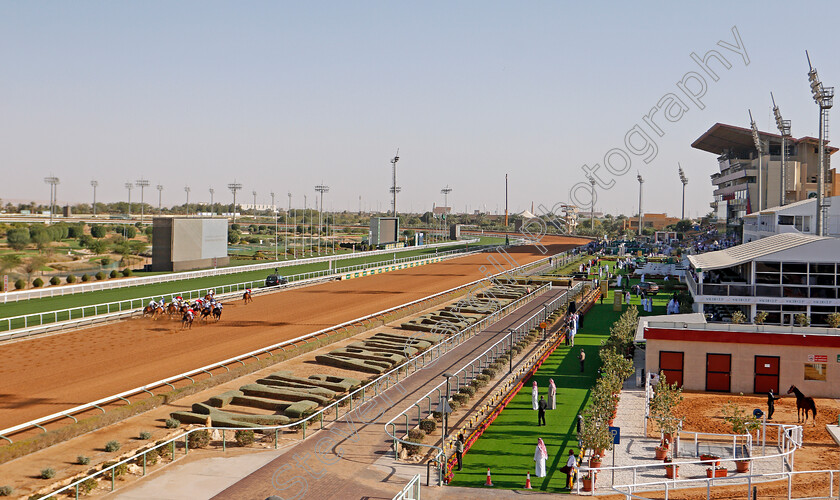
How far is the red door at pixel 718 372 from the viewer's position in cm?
2270

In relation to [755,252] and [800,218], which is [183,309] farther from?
[800,218]

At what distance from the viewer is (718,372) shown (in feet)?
74.7

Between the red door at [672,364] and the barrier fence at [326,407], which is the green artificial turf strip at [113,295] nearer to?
the barrier fence at [326,407]

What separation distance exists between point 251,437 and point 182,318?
17.6 m

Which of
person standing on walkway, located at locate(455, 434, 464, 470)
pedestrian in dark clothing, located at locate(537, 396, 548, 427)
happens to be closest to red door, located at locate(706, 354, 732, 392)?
pedestrian in dark clothing, located at locate(537, 396, 548, 427)

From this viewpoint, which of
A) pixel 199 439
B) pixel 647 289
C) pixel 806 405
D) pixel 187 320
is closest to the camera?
pixel 199 439

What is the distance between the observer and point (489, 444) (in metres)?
16.9

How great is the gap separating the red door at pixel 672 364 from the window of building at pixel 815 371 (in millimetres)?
3687

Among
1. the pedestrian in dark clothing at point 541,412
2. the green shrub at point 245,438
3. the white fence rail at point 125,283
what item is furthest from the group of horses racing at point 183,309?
the pedestrian in dark clothing at point 541,412

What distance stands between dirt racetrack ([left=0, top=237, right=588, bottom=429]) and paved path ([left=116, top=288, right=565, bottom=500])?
20.3ft

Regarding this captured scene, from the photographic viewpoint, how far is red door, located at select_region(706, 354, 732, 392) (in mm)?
22703

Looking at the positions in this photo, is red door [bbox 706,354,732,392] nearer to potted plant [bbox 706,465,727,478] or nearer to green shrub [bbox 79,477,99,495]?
potted plant [bbox 706,465,727,478]

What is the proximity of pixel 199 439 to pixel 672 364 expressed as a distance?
14.5 metres

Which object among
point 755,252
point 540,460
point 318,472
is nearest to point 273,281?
point 755,252
